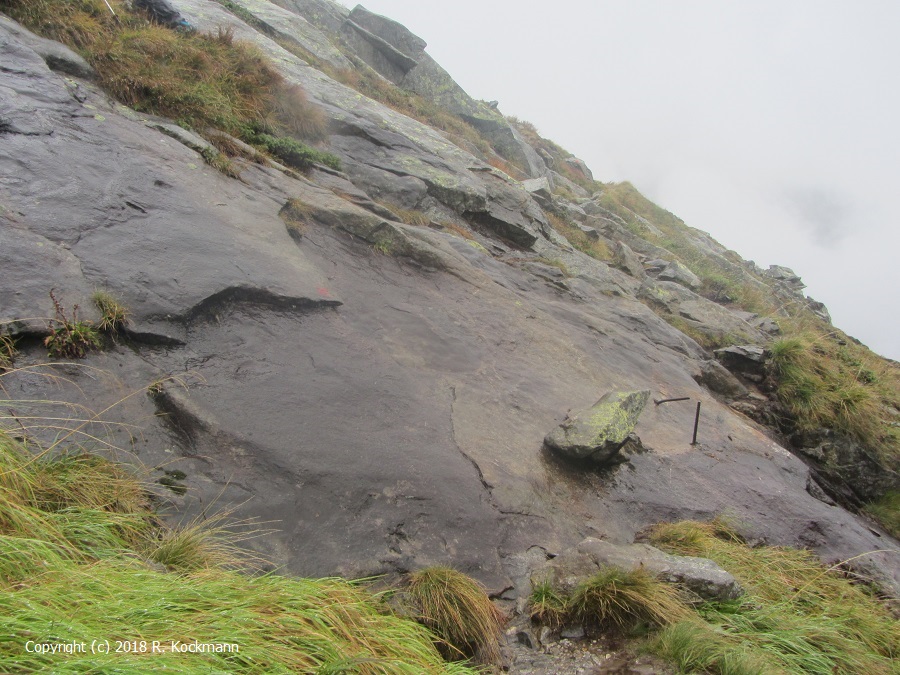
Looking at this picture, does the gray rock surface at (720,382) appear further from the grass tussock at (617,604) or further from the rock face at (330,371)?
the grass tussock at (617,604)

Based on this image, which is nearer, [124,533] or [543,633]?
[124,533]

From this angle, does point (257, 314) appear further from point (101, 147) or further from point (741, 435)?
point (741, 435)

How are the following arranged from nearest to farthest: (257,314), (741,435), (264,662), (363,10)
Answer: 1. (264,662)
2. (257,314)
3. (741,435)
4. (363,10)

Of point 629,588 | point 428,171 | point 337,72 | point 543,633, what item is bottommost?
point 543,633

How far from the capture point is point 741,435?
8.77 metres

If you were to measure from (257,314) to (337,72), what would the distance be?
14.4m

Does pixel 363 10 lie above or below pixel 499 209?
above

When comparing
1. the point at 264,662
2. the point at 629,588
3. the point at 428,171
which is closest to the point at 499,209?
the point at 428,171

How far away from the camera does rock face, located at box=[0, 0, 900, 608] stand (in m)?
4.64

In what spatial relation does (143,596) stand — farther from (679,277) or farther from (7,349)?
(679,277)

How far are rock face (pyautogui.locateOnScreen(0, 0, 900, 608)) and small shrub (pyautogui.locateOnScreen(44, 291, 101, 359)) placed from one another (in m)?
0.09

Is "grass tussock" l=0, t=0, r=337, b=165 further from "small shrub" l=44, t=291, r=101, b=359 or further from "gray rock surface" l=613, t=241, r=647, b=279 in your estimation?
"gray rock surface" l=613, t=241, r=647, b=279

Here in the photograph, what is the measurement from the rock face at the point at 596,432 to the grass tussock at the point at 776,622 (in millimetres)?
1056

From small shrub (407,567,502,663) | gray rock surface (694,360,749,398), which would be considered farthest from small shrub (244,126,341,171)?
gray rock surface (694,360,749,398)
